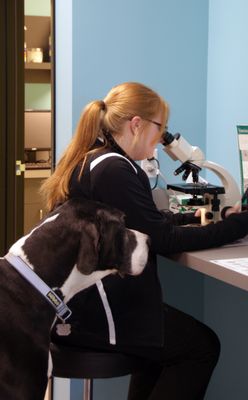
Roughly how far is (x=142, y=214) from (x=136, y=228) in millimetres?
45

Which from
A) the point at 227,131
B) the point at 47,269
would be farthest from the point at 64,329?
the point at 227,131

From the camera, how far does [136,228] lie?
1827 millimetres

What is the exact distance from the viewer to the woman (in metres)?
1.82

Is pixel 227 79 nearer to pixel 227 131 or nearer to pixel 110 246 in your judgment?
pixel 227 131

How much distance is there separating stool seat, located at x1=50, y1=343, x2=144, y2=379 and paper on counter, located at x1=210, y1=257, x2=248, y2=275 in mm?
425

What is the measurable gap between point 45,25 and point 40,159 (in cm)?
108

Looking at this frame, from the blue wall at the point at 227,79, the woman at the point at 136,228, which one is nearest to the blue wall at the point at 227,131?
the blue wall at the point at 227,79

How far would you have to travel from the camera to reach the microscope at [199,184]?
7.12 feet

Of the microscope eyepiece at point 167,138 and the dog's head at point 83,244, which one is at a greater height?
the microscope eyepiece at point 167,138

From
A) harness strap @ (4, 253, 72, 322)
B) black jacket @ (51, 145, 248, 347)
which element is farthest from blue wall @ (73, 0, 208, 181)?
harness strap @ (4, 253, 72, 322)

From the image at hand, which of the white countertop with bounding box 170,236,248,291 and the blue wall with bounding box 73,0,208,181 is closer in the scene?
the white countertop with bounding box 170,236,248,291

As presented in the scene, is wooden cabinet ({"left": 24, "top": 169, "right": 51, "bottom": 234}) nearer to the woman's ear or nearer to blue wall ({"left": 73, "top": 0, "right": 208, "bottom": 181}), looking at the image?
blue wall ({"left": 73, "top": 0, "right": 208, "bottom": 181})

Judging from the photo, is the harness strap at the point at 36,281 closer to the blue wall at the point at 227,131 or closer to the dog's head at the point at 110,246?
the dog's head at the point at 110,246

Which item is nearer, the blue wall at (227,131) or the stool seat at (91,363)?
the stool seat at (91,363)
